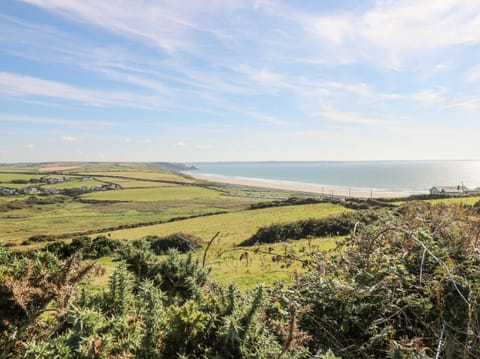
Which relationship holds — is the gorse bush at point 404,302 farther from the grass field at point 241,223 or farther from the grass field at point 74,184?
the grass field at point 74,184

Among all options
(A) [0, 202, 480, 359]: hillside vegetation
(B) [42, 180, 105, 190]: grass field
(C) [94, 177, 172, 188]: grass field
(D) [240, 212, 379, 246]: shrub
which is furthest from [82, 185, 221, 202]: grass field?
(A) [0, 202, 480, 359]: hillside vegetation

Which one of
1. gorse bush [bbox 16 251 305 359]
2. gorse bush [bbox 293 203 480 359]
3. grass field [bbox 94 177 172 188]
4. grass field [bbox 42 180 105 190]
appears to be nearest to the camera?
gorse bush [bbox 16 251 305 359]

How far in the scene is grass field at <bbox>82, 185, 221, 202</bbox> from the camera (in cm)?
9906

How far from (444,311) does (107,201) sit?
102 metres

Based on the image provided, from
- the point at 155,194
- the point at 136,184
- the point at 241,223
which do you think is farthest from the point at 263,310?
the point at 136,184

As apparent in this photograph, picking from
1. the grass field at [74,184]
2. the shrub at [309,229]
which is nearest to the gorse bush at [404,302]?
the shrub at [309,229]

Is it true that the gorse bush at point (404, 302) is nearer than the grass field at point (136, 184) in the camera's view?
Yes

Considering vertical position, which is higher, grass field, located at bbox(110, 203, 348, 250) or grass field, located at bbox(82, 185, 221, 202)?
grass field, located at bbox(110, 203, 348, 250)

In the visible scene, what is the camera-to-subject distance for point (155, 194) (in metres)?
108

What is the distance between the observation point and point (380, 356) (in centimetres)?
223

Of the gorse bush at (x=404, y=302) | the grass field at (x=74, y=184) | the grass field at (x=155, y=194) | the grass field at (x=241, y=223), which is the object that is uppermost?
the gorse bush at (x=404, y=302)

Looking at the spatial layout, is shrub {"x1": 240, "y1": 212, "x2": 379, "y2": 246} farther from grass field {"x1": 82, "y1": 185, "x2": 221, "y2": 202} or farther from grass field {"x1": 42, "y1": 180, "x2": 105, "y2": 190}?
grass field {"x1": 42, "y1": 180, "x2": 105, "y2": 190}

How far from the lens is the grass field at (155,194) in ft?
325

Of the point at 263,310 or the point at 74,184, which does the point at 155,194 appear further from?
the point at 263,310
